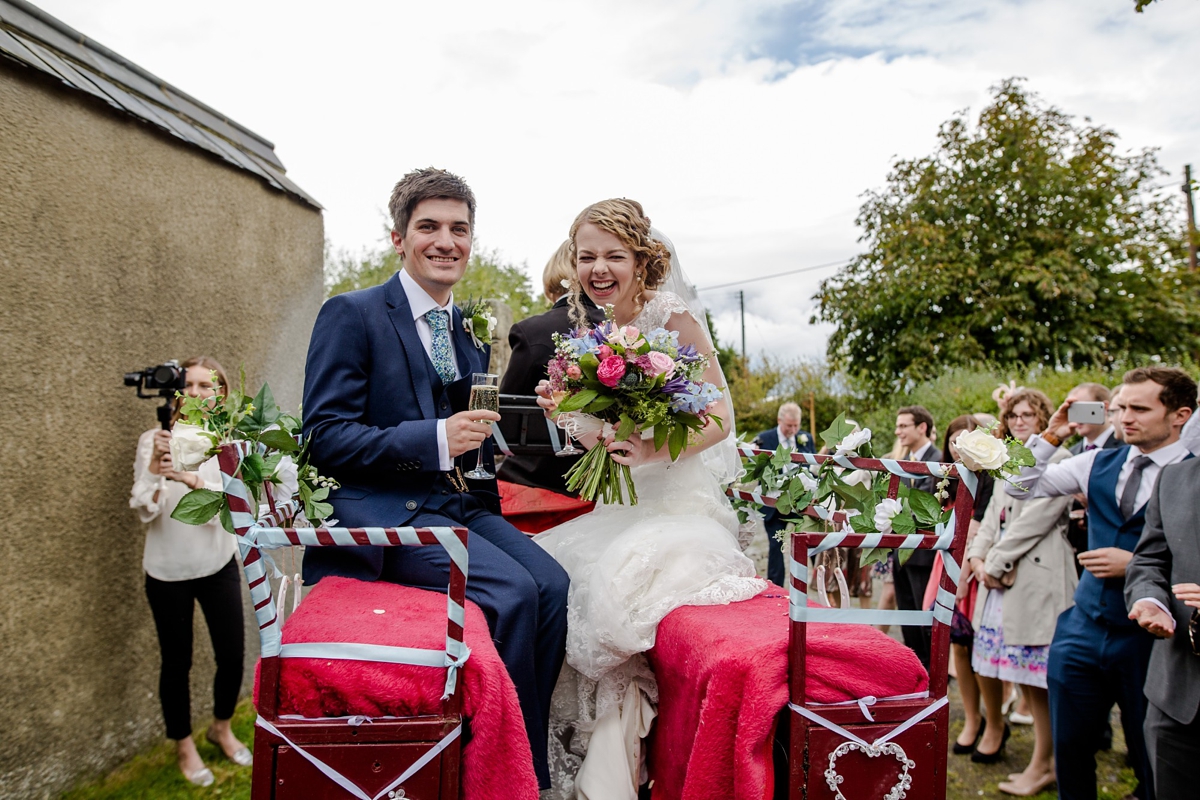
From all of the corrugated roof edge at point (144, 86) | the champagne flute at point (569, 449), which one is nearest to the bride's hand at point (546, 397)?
the champagne flute at point (569, 449)

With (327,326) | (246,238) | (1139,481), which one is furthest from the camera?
(246,238)

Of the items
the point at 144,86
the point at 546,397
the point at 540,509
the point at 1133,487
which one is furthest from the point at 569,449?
the point at 144,86

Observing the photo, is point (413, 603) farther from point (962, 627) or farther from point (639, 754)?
point (962, 627)

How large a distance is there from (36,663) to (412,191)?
319cm

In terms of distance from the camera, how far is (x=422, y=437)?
2.82 metres

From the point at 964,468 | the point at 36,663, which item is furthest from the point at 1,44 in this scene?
the point at 964,468

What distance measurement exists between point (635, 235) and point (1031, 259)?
16.3 metres

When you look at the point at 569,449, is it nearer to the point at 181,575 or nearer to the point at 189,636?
the point at 181,575

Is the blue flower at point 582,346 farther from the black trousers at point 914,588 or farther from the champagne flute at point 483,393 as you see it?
the black trousers at point 914,588

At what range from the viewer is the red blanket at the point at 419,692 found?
219 centimetres

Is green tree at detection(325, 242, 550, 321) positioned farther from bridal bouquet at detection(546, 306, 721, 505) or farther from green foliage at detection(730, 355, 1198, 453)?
bridal bouquet at detection(546, 306, 721, 505)

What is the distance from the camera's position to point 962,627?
5.34 metres

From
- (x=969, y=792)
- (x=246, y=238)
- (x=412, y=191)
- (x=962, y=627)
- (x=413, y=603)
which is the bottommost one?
(x=969, y=792)

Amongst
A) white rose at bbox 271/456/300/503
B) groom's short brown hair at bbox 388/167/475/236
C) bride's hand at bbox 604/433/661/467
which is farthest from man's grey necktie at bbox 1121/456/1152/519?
white rose at bbox 271/456/300/503
